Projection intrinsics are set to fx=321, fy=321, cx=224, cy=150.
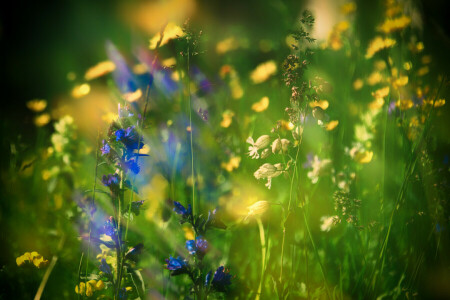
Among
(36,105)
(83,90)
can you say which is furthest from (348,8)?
(36,105)

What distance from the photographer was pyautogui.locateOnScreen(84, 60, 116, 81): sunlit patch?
2.09 m

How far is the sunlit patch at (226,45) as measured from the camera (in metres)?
2.02

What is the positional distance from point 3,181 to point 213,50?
1.31 m

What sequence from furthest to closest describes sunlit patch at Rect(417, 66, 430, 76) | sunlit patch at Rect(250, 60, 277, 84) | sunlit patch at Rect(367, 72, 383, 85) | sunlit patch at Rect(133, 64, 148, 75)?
1. sunlit patch at Rect(133, 64, 148, 75)
2. sunlit patch at Rect(250, 60, 277, 84)
3. sunlit patch at Rect(367, 72, 383, 85)
4. sunlit patch at Rect(417, 66, 430, 76)

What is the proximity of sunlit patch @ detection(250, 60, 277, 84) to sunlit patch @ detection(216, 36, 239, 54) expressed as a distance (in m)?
0.25

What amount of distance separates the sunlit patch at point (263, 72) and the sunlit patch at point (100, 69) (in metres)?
0.94

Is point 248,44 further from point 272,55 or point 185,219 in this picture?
point 185,219

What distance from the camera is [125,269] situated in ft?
2.86

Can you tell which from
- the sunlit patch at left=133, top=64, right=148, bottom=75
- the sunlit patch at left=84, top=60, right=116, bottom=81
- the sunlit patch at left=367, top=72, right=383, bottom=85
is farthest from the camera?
the sunlit patch at left=84, top=60, right=116, bottom=81

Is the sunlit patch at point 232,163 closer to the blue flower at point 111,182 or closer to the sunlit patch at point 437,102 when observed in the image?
the blue flower at point 111,182

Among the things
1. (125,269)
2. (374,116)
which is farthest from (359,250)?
(125,269)

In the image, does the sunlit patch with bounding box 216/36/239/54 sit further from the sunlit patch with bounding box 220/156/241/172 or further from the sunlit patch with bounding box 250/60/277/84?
the sunlit patch with bounding box 220/156/241/172

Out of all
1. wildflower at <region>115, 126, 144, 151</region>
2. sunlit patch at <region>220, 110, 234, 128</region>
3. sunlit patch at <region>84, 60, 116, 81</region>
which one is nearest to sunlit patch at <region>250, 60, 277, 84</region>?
sunlit patch at <region>220, 110, 234, 128</region>

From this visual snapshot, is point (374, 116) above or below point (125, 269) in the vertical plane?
above
